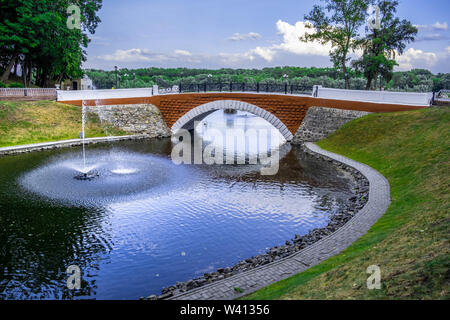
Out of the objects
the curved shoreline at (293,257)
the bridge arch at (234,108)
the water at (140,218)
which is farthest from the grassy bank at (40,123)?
the curved shoreline at (293,257)

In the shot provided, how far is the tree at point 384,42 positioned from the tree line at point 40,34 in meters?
33.7

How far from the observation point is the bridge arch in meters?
36.2

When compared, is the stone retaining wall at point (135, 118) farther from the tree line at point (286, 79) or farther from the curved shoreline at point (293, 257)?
the curved shoreline at point (293, 257)

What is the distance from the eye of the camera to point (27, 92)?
118ft

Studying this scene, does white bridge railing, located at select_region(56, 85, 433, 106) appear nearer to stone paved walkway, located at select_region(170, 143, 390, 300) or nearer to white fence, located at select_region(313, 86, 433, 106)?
white fence, located at select_region(313, 86, 433, 106)

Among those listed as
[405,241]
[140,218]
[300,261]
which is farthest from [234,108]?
[405,241]

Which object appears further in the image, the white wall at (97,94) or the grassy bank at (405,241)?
the white wall at (97,94)

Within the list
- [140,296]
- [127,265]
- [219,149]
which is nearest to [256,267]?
[140,296]

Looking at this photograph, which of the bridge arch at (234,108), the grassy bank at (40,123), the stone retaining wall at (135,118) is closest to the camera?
the grassy bank at (40,123)

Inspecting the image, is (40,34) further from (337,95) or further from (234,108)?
(337,95)

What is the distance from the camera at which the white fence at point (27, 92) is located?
3477 cm

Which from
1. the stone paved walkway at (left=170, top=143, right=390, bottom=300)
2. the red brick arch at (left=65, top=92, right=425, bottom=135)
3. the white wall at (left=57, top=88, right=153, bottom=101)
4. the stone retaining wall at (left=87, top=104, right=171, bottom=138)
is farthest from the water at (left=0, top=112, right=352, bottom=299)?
the white wall at (left=57, top=88, right=153, bottom=101)

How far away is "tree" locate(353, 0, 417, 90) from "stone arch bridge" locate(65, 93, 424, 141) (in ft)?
30.5
